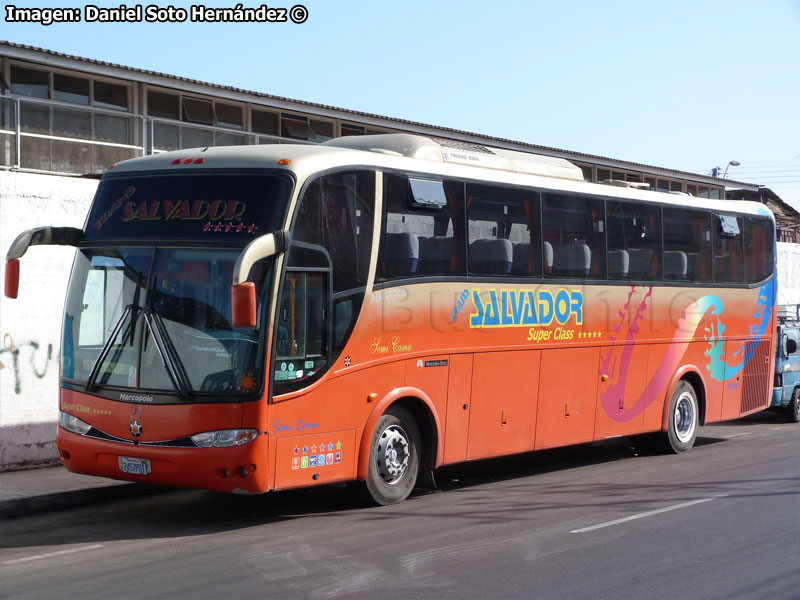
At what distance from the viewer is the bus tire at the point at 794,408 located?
65.5 ft

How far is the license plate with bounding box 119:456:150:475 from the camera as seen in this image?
9219 millimetres

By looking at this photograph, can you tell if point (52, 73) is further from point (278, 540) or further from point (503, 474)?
point (278, 540)

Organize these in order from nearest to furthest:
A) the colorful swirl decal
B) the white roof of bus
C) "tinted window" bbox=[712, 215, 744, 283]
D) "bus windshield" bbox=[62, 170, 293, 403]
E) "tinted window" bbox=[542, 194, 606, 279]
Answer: "bus windshield" bbox=[62, 170, 293, 403] < the white roof of bus < "tinted window" bbox=[542, 194, 606, 279] < the colorful swirl decal < "tinted window" bbox=[712, 215, 744, 283]

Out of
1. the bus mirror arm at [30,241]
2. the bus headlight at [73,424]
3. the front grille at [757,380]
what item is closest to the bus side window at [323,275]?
the bus headlight at [73,424]

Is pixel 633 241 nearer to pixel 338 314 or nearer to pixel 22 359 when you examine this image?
pixel 338 314

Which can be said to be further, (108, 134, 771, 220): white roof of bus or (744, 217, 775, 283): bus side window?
(744, 217, 775, 283): bus side window

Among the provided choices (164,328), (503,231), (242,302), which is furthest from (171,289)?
(503,231)

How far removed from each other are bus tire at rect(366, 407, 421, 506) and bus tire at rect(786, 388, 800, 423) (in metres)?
11.7

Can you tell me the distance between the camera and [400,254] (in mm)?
10516

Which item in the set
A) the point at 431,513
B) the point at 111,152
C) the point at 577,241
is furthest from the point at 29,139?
the point at 431,513

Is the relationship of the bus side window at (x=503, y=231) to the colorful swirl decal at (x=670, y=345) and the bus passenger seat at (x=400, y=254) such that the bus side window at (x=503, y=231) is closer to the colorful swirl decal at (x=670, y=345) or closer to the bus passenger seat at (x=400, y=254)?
the bus passenger seat at (x=400, y=254)

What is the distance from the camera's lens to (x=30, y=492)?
35.7 ft

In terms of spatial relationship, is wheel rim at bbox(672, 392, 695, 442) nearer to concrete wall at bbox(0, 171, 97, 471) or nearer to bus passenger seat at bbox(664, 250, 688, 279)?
bus passenger seat at bbox(664, 250, 688, 279)

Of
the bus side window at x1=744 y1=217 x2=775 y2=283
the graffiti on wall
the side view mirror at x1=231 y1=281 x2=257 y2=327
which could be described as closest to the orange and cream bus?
the side view mirror at x1=231 y1=281 x2=257 y2=327
